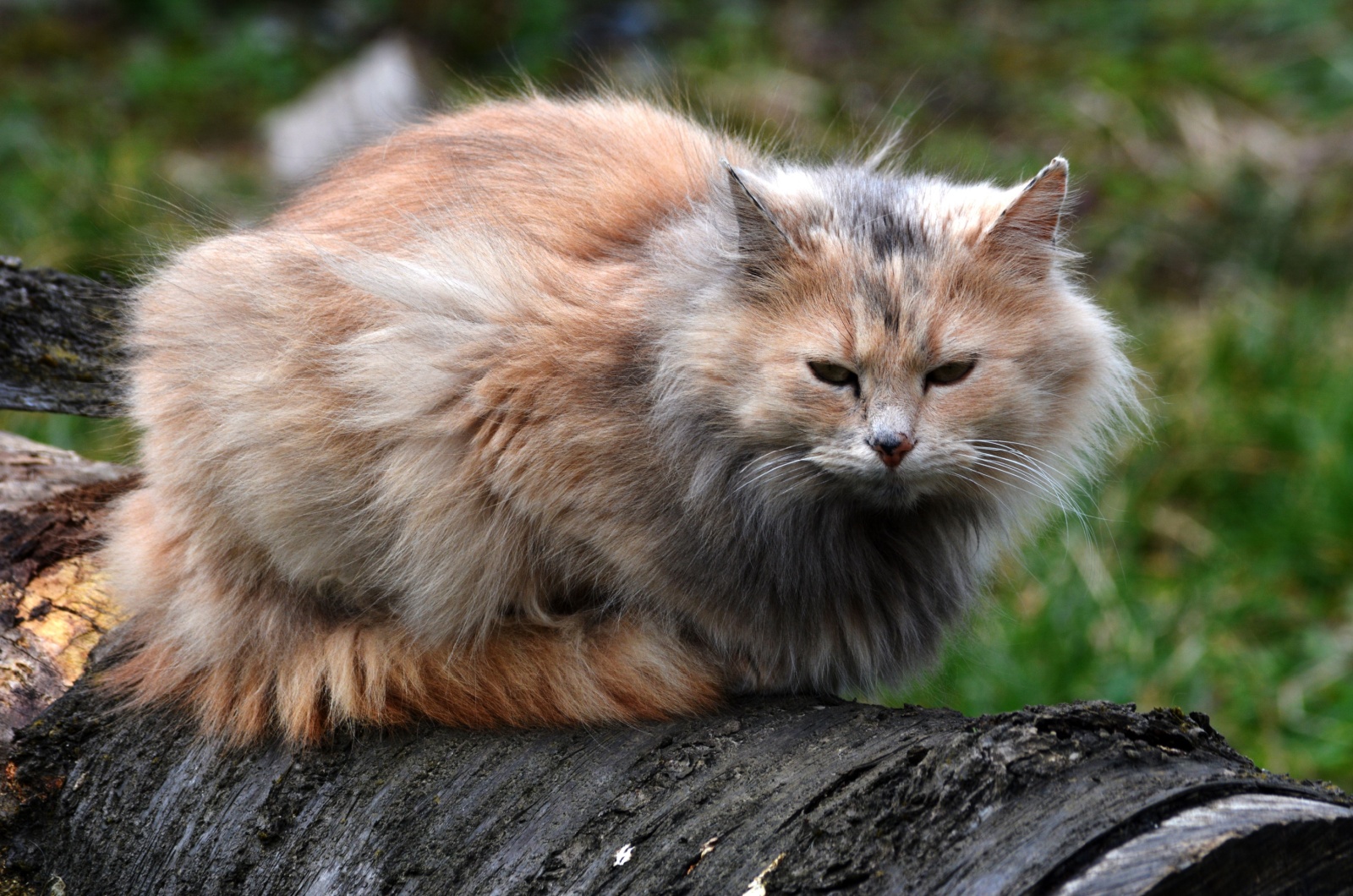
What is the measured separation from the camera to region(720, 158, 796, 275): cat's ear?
6.00 ft

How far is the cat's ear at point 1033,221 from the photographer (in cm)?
188

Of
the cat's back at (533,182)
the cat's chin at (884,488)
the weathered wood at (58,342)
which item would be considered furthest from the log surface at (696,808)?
the cat's back at (533,182)

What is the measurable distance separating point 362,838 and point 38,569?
0.97 meters

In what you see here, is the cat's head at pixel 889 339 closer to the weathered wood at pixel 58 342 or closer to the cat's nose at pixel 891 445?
the cat's nose at pixel 891 445

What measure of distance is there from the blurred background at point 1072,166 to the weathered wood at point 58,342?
0.51 ft

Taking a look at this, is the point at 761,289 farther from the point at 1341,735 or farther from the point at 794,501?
the point at 1341,735

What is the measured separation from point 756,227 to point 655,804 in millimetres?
874

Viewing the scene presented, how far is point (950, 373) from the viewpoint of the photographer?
6.01ft

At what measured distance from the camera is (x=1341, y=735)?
3430mm

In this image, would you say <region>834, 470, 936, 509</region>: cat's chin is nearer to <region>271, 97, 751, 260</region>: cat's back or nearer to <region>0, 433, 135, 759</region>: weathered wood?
<region>271, 97, 751, 260</region>: cat's back

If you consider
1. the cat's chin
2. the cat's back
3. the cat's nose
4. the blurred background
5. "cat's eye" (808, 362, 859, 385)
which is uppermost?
the cat's back

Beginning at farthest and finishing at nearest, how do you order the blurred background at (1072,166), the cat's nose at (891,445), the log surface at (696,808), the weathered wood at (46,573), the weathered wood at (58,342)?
1. the blurred background at (1072,166)
2. the weathered wood at (58,342)
3. the weathered wood at (46,573)
4. the cat's nose at (891,445)
5. the log surface at (696,808)

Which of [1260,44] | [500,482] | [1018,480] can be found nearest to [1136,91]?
[1260,44]

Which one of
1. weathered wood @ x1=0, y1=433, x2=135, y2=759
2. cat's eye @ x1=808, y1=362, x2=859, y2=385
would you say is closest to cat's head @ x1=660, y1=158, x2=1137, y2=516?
cat's eye @ x1=808, y1=362, x2=859, y2=385
